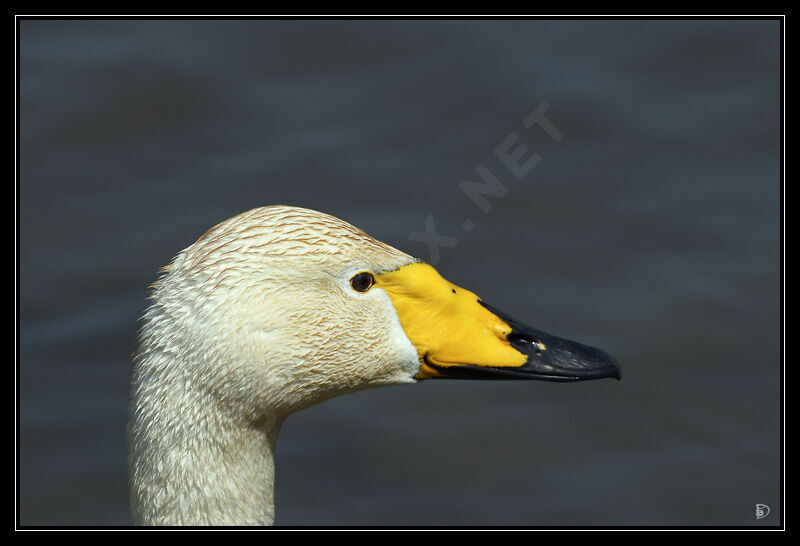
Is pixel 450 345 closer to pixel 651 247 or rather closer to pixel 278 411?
pixel 278 411

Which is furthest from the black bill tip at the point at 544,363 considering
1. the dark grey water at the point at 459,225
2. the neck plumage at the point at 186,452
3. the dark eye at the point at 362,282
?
the dark grey water at the point at 459,225

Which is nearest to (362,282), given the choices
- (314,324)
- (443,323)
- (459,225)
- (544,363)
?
(314,324)

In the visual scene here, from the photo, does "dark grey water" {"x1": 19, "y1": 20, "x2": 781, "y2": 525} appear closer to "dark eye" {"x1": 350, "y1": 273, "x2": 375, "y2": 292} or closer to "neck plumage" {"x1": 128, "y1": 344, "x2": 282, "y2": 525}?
"neck plumage" {"x1": 128, "y1": 344, "x2": 282, "y2": 525}

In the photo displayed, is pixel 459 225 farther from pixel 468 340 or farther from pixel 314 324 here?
pixel 314 324

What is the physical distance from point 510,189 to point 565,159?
48 centimetres

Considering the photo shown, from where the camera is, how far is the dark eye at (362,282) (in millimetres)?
3406

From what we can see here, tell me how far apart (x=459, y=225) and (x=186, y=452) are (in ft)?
14.0

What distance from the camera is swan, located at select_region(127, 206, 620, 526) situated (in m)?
3.18

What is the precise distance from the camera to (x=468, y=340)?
3.56m

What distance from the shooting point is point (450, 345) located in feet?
11.6

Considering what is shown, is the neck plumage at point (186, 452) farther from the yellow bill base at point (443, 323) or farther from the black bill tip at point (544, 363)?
the black bill tip at point (544, 363)

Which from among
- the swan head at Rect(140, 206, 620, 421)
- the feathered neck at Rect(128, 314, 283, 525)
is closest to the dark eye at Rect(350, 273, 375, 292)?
the swan head at Rect(140, 206, 620, 421)

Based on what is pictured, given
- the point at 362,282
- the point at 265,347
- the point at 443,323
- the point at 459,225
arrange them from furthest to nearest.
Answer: the point at 459,225 < the point at 443,323 < the point at 362,282 < the point at 265,347

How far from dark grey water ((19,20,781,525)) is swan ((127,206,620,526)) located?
274 centimetres
